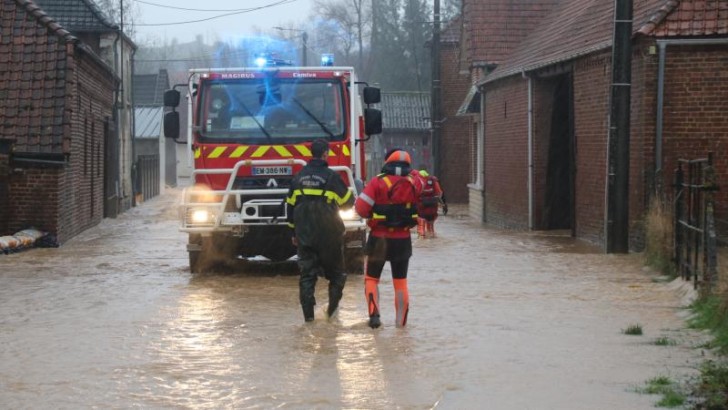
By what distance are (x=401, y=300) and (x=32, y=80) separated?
13802mm

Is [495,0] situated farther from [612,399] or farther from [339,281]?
[612,399]

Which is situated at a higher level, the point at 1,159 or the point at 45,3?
the point at 45,3

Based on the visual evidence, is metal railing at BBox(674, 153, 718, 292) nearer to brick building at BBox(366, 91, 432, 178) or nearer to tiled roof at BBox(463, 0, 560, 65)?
tiled roof at BBox(463, 0, 560, 65)

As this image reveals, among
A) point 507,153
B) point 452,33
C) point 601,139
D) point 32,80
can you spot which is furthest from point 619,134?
point 452,33

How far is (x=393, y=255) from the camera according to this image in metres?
11.3

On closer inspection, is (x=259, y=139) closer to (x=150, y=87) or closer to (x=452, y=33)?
(x=452, y=33)

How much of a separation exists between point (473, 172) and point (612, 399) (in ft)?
106

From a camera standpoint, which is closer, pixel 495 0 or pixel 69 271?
pixel 69 271

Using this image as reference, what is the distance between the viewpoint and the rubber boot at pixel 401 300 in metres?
11.3

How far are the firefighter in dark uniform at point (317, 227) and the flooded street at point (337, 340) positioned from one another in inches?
14.9

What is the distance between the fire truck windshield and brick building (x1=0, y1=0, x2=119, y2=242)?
268 inches

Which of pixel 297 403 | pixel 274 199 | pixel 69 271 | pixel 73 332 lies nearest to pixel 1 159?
pixel 69 271

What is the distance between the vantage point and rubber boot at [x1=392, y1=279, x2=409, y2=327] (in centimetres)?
1131

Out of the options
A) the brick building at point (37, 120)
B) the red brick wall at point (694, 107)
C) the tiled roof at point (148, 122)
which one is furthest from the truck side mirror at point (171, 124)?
the tiled roof at point (148, 122)
